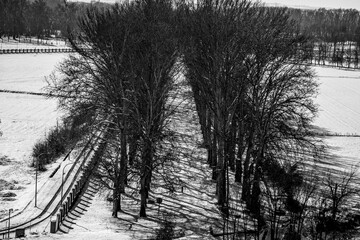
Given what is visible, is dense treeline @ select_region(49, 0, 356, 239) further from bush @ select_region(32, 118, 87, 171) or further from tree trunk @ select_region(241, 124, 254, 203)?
bush @ select_region(32, 118, 87, 171)

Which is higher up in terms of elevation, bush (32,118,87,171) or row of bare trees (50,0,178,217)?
row of bare trees (50,0,178,217)

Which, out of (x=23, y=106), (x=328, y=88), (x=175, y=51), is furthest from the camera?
(x=328, y=88)

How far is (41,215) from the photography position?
1083 inches

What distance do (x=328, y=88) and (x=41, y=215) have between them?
7330 cm

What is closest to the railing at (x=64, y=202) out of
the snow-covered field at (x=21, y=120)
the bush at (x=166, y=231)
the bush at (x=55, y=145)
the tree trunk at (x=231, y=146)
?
the snow-covered field at (x=21, y=120)

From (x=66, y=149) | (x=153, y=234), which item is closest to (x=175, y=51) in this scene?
(x=153, y=234)

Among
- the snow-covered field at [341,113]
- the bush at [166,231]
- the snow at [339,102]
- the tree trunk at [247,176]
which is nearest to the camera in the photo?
the bush at [166,231]

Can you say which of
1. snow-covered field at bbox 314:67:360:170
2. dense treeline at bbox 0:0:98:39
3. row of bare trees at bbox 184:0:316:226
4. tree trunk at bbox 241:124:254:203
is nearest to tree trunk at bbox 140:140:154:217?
row of bare trees at bbox 184:0:316:226

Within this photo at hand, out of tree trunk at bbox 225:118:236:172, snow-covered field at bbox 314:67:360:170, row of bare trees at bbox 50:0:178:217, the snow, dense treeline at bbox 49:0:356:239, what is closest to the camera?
A: dense treeline at bbox 49:0:356:239

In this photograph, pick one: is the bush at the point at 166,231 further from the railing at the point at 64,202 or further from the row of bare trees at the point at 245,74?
the railing at the point at 64,202

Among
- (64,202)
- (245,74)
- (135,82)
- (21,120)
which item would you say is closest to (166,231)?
(64,202)

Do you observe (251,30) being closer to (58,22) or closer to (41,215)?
(41,215)

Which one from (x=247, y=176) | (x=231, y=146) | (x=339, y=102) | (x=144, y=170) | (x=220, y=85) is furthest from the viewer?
(x=339, y=102)

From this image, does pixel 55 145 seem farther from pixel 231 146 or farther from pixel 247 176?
pixel 247 176
